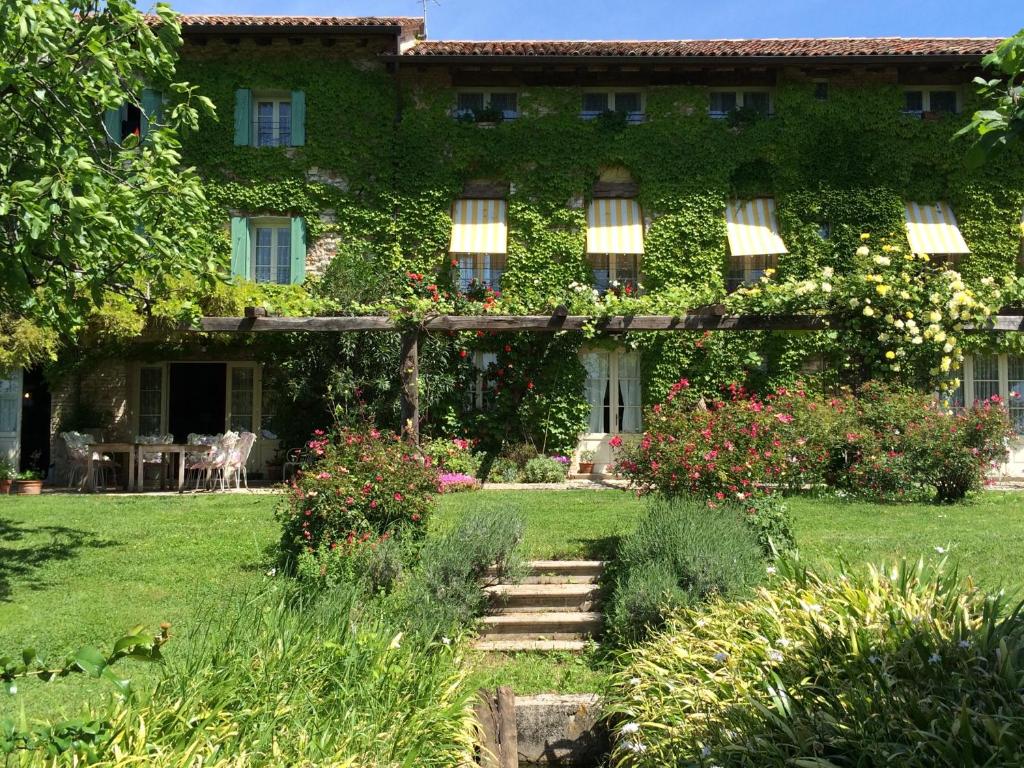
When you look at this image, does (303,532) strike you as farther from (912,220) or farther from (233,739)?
(912,220)

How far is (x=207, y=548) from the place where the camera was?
7930 mm

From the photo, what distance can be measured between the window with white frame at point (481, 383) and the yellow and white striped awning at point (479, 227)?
6.56 feet

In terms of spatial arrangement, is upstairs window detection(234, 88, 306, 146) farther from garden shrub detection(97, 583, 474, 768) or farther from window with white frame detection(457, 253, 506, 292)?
garden shrub detection(97, 583, 474, 768)

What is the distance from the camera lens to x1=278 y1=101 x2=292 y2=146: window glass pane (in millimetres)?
15883

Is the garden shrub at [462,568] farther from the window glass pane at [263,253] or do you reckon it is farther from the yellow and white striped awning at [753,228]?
the window glass pane at [263,253]

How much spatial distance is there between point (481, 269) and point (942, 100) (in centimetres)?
957

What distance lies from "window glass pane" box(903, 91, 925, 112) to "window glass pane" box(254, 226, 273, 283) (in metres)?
12.6

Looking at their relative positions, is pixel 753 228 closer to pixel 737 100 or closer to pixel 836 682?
pixel 737 100

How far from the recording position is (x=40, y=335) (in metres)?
12.2

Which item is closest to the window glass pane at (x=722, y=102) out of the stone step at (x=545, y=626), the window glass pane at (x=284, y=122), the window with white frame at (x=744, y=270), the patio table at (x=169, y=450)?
the window with white frame at (x=744, y=270)

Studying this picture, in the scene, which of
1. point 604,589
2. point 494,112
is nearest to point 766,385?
point 494,112

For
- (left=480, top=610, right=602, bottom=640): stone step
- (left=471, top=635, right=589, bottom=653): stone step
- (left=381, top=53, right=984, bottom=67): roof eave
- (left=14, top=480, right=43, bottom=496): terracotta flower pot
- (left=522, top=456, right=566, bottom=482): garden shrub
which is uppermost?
(left=381, top=53, right=984, bottom=67): roof eave

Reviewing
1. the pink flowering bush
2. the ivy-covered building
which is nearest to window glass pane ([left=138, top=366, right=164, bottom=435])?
the ivy-covered building

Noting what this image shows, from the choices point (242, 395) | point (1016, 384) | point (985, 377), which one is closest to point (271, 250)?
point (242, 395)
